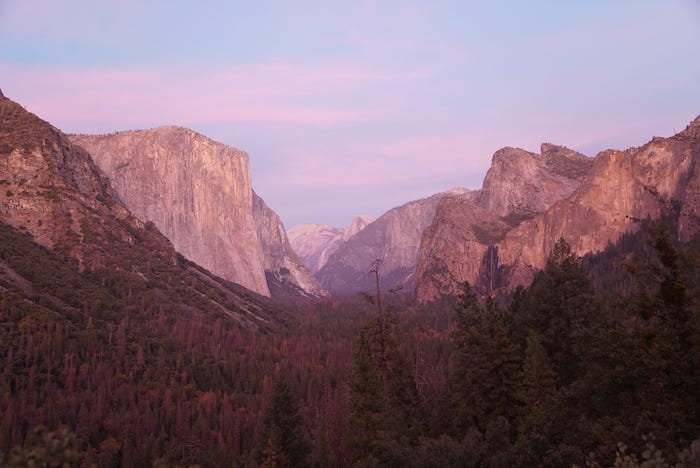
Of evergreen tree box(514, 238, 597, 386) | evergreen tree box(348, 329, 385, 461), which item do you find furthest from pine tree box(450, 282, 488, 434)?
evergreen tree box(348, 329, 385, 461)

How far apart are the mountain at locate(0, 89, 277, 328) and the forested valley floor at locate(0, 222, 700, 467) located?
0.96 metres

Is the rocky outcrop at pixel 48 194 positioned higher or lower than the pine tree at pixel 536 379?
higher

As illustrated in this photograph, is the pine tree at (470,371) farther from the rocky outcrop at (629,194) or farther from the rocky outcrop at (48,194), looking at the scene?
the rocky outcrop at (629,194)

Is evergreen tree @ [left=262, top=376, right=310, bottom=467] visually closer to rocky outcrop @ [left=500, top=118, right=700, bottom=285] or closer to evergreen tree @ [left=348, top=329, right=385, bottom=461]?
evergreen tree @ [left=348, top=329, right=385, bottom=461]

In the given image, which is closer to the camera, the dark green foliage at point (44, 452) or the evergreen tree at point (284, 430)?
the dark green foliage at point (44, 452)

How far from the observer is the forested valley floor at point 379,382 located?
18.8m

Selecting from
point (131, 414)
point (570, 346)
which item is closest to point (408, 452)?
point (570, 346)

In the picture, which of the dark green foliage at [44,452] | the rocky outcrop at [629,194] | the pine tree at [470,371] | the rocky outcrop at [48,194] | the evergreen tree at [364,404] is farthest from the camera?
the rocky outcrop at [629,194]

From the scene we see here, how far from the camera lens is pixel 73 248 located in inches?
4815

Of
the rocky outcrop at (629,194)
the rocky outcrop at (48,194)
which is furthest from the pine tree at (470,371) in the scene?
the rocky outcrop at (629,194)

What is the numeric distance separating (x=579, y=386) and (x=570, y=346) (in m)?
12.7

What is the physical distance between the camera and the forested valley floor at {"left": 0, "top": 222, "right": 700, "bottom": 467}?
61.8 feet

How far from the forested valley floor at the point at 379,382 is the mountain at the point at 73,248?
963 millimetres

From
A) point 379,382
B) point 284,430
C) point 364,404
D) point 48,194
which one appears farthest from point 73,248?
point 364,404
